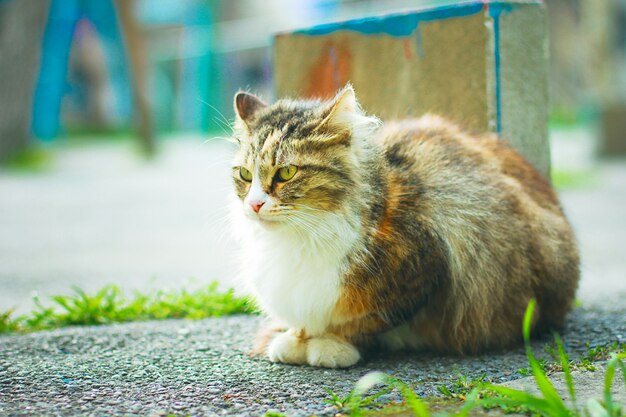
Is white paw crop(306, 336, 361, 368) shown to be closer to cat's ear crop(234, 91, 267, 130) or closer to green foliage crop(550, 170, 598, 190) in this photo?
cat's ear crop(234, 91, 267, 130)

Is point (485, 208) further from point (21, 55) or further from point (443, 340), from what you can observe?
point (21, 55)

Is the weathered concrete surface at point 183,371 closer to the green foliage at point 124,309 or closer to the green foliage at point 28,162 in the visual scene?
the green foliage at point 124,309

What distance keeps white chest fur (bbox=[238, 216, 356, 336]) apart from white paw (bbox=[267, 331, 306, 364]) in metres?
0.06

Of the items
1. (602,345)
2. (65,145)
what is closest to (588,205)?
(602,345)

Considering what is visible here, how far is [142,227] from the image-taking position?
22.6 feet

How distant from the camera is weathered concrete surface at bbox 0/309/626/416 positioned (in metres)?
2.26

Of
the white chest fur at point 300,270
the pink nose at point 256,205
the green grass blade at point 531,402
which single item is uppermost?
the pink nose at point 256,205

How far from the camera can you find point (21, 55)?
453 inches

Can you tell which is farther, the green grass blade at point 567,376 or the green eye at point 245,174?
the green eye at point 245,174

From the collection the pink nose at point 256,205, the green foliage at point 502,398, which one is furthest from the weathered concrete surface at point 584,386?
the pink nose at point 256,205

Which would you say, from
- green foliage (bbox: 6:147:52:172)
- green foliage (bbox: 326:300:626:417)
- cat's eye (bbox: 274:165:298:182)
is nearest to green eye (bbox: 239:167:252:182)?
cat's eye (bbox: 274:165:298:182)

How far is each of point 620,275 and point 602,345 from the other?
1906 mm

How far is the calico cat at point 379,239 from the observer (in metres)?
2.58

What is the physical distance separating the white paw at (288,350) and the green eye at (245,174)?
2.07 ft
